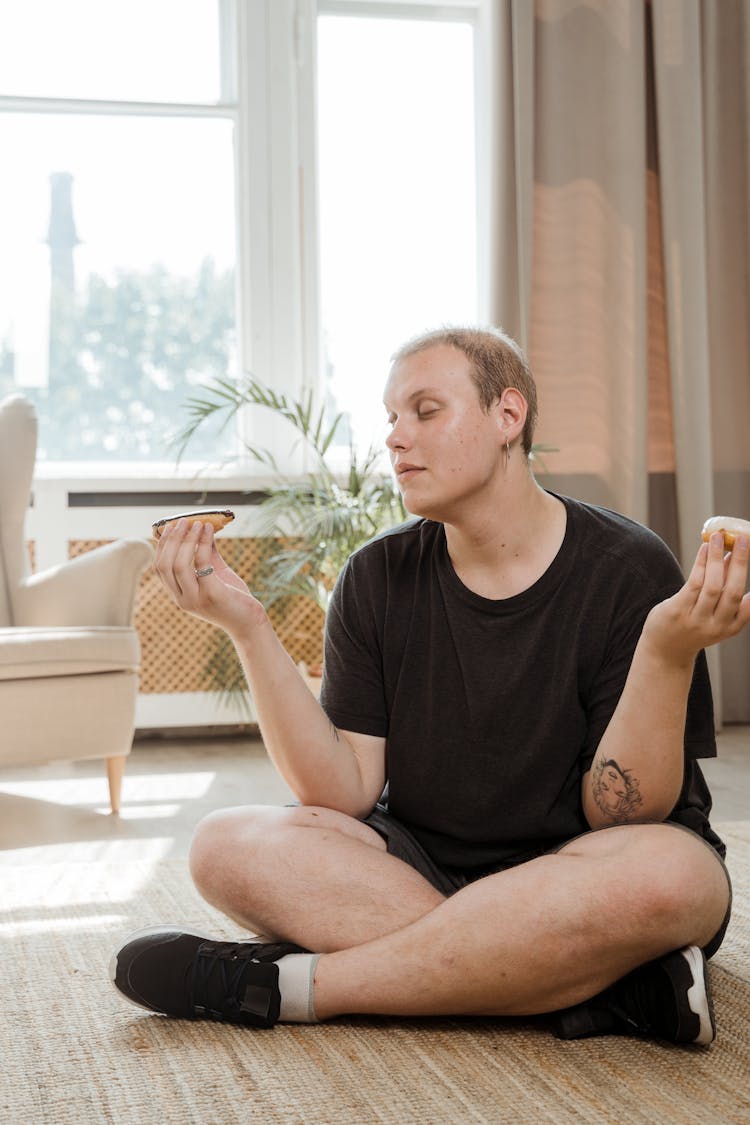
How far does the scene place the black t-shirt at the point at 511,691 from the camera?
1407mm

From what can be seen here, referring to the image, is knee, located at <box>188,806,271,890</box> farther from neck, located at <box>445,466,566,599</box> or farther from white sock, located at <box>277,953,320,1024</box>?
neck, located at <box>445,466,566,599</box>

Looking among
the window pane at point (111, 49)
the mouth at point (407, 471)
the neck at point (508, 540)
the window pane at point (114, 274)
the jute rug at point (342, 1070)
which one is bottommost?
the jute rug at point (342, 1070)

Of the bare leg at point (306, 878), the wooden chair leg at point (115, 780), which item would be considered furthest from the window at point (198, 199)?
the bare leg at point (306, 878)

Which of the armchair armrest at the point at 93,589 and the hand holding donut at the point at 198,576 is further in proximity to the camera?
the armchair armrest at the point at 93,589

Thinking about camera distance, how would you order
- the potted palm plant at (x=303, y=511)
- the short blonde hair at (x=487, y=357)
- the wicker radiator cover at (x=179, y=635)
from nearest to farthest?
the short blonde hair at (x=487, y=357) < the potted palm plant at (x=303, y=511) < the wicker radiator cover at (x=179, y=635)

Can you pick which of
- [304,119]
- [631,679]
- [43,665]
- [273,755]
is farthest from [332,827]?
[304,119]

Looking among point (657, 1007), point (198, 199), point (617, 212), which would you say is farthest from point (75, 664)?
point (617, 212)

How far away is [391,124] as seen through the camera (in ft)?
13.4

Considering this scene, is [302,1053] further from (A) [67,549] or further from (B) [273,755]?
(A) [67,549]

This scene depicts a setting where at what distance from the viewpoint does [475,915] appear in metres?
1.26

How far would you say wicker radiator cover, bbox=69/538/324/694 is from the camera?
380cm

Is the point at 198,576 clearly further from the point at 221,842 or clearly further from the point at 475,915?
the point at 475,915

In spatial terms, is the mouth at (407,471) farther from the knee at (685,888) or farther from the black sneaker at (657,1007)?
the black sneaker at (657,1007)

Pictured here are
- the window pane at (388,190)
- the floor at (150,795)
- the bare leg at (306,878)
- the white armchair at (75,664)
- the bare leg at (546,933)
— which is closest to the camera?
the bare leg at (546,933)
